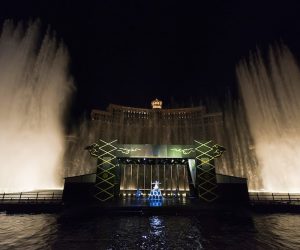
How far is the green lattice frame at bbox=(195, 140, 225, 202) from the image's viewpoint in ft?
67.7

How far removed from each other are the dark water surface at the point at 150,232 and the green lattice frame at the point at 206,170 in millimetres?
4687

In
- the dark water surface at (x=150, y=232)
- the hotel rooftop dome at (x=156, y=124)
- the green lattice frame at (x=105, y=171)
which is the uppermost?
the hotel rooftop dome at (x=156, y=124)

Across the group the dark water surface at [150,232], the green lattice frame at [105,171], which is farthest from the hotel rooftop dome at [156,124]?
the dark water surface at [150,232]

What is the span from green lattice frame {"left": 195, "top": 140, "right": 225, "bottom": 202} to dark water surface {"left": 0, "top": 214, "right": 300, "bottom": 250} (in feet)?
15.4

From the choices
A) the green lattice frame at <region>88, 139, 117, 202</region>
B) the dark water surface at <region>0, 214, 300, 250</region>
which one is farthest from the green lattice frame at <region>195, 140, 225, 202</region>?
the green lattice frame at <region>88, 139, 117, 202</region>

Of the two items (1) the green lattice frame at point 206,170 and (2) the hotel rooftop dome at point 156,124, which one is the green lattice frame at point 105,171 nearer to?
(1) the green lattice frame at point 206,170

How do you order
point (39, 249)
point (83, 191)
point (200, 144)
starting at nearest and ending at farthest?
point (39, 249), point (83, 191), point (200, 144)

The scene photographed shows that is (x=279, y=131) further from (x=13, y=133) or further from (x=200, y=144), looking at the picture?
(x=13, y=133)

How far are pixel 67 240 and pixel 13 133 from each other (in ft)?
121

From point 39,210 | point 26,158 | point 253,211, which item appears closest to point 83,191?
point 39,210

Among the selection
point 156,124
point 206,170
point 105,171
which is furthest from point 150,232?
point 156,124

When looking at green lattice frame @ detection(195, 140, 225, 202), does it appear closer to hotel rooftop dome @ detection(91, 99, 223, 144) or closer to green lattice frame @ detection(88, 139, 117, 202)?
green lattice frame @ detection(88, 139, 117, 202)

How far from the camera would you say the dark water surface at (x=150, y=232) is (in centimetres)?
955

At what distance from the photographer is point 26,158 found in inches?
1722
